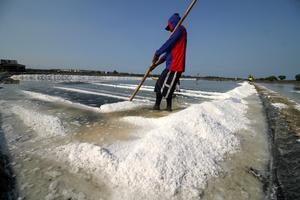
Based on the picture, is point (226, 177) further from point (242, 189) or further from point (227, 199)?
point (227, 199)

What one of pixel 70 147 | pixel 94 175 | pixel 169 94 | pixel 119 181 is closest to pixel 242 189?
pixel 119 181

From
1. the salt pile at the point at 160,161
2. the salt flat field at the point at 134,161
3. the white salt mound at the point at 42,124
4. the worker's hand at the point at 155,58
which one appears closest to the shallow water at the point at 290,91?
the worker's hand at the point at 155,58

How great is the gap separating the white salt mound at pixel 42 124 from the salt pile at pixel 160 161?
19.6 inches

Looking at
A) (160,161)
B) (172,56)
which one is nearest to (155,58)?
(172,56)

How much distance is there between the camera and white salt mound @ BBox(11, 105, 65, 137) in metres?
2.18

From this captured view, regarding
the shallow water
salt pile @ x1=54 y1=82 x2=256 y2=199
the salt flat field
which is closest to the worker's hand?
the salt flat field

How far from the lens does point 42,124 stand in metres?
2.45

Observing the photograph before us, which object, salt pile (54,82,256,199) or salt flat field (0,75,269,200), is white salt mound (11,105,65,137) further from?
salt pile (54,82,256,199)

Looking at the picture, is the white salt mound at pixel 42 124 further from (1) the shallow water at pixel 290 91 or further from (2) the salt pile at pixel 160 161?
(1) the shallow water at pixel 290 91

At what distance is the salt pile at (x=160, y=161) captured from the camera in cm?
123

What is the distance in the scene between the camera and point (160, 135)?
187 cm

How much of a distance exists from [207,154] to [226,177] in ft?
0.95

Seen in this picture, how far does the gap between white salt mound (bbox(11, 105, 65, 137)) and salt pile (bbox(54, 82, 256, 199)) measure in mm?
497

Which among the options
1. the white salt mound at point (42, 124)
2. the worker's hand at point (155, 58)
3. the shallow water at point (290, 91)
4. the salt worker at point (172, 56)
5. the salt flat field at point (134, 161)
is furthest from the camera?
the shallow water at point (290, 91)
